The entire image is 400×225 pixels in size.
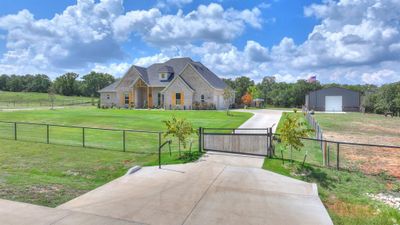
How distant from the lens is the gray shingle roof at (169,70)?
1907 inches

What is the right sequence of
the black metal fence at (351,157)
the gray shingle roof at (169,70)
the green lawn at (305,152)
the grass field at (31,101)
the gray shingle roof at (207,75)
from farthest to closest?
1. the grass field at (31,101)
2. the gray shingle roof at (169,70)
3. the gray shingle roof at (207,75)
4. the green lawn at (305,152)
5. the black metal fence at (351,157)

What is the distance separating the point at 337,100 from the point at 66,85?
87808 millimetres

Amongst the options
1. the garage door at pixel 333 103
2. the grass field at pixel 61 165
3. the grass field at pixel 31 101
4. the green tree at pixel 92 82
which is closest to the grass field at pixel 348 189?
the grass field at pixel 61 165

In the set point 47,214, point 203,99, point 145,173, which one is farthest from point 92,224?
point 203,99

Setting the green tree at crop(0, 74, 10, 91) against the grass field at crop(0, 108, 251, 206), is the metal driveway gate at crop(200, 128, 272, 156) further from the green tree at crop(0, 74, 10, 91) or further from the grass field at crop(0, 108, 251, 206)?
the green tree at crop(0, 74, 10, 91)

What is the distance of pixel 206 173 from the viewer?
10227mm

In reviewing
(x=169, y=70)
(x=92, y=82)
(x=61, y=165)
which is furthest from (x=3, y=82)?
(x=61, y=165)

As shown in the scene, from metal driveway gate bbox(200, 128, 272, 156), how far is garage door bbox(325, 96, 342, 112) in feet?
144

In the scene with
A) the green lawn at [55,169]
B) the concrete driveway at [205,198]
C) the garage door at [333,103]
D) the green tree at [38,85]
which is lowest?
the concrete driveway at [205,198]

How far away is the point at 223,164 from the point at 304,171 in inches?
113

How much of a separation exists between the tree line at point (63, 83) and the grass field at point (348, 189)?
316 feet

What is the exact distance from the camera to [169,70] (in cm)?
4944

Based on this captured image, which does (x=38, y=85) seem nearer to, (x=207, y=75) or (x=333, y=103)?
(x=207, y=75)

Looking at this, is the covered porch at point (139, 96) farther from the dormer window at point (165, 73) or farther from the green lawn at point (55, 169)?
Answer: the green lawn at point (55, 169)
